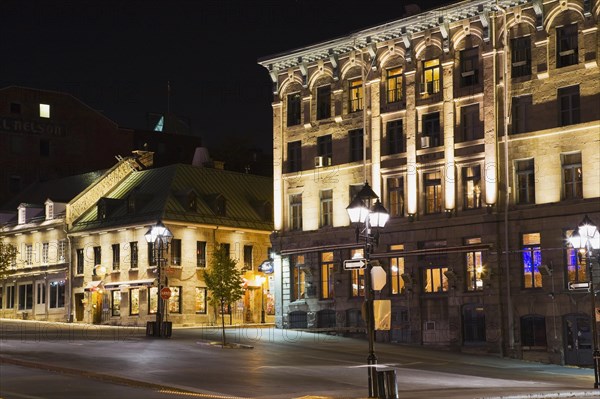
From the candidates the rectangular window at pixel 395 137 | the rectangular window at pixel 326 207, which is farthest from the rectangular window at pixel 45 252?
the rectangular window at pixel 395 137

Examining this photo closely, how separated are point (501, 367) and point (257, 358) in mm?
10639

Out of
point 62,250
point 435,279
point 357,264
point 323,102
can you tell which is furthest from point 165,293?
point 357,264

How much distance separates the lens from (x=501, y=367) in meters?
43.9

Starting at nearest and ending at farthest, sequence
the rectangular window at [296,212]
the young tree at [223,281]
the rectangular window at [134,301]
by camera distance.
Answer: the young tree at [223,281]
the rectangular window at [296,212]
the rectangular window at [134,301]

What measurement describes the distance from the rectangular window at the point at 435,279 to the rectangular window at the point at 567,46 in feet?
37.5

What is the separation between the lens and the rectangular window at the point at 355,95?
56344 mm

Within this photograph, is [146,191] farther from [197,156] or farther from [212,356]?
[212,356]

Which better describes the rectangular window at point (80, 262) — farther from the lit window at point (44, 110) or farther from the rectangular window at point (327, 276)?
the rectangular window at point (327, 276)

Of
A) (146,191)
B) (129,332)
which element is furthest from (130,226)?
(129,332)

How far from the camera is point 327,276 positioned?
56.9 m

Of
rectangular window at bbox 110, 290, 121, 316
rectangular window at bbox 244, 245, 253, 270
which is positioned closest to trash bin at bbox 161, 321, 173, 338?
rectangular window at bbox 110, 290, 121, 316

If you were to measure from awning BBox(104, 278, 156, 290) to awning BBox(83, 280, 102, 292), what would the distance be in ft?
1.73

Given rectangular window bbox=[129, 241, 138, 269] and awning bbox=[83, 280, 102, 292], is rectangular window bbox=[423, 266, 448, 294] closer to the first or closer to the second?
rectangular window bbox=[129, 241, 138, 269]

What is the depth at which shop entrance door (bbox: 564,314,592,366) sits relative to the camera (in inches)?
1801
